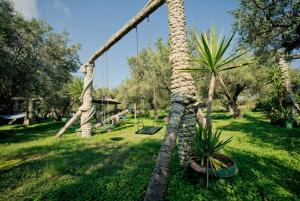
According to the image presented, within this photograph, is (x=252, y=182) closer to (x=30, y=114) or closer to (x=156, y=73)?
(x=156, y=73)

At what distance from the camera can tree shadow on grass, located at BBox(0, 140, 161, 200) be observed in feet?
14.9

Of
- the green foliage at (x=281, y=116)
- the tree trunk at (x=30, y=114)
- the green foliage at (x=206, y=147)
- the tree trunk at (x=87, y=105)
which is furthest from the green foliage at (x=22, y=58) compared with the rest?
the green foliage at (x=281, y=116)

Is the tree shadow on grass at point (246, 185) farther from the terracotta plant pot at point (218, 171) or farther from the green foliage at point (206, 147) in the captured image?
the green foliage at point (206, 147)

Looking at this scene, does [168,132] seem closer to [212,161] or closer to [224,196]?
[212,161]

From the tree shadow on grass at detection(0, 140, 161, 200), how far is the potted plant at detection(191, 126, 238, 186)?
4.93 ft

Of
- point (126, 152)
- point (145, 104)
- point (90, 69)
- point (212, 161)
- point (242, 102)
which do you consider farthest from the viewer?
point (242, 102)

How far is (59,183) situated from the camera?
5.16 metres

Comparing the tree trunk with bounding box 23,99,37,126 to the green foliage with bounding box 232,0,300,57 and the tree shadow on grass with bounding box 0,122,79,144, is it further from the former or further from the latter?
the green foliage with bounding box 232,0,300,57

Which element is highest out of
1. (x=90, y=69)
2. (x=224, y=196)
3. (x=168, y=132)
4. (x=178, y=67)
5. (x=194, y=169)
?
(x=90, y=69)

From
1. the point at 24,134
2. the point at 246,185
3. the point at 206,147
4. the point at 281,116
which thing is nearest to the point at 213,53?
the point at 206,147

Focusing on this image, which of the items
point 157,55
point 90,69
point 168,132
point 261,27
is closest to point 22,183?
point 168,132

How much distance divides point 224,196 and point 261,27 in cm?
798

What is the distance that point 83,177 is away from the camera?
5.52 metres

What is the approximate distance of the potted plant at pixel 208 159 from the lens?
4566mm
